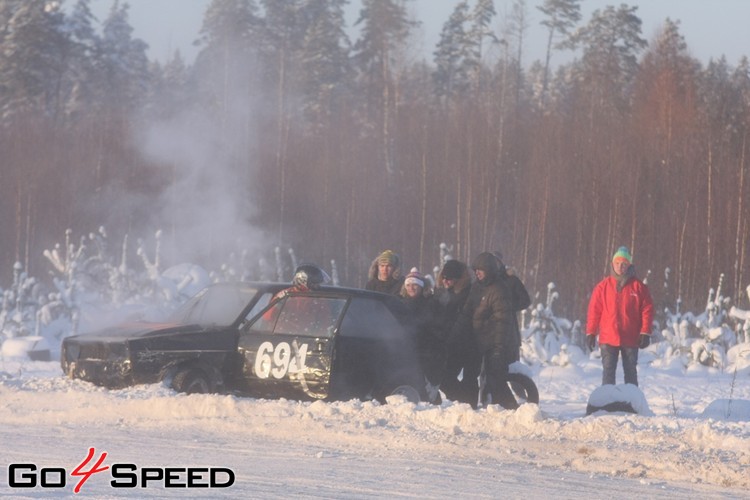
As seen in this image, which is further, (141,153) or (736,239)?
(141,153)

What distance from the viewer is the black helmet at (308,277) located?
12195mm

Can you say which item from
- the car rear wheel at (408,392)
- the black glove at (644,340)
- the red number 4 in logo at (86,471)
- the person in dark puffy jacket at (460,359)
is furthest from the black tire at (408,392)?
the red number 4 in logo at (86,471)

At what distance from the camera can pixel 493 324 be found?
12.0m

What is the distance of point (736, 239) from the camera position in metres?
33.0

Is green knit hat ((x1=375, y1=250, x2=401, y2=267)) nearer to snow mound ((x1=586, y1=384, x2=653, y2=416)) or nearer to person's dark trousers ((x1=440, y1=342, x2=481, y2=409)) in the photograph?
person's dark trousers ((x1=440, y1=342, x2=481, y2=409))

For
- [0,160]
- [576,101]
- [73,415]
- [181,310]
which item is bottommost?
[73,415]

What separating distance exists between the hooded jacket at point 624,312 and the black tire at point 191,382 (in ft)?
13.5

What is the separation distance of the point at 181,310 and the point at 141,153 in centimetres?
3057

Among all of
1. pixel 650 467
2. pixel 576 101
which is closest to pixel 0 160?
pixel 576 101

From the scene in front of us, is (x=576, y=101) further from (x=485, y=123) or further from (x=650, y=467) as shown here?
(x=650, y=467)

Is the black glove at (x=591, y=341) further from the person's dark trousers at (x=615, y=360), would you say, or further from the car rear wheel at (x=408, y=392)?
the car rear wheel at (x=408, y=392)

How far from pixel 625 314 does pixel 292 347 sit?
364 centimetres

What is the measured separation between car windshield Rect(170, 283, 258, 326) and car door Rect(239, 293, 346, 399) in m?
0.34

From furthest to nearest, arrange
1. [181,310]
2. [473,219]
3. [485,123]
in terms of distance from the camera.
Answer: [485,123]
[473,219]
[181,310]
